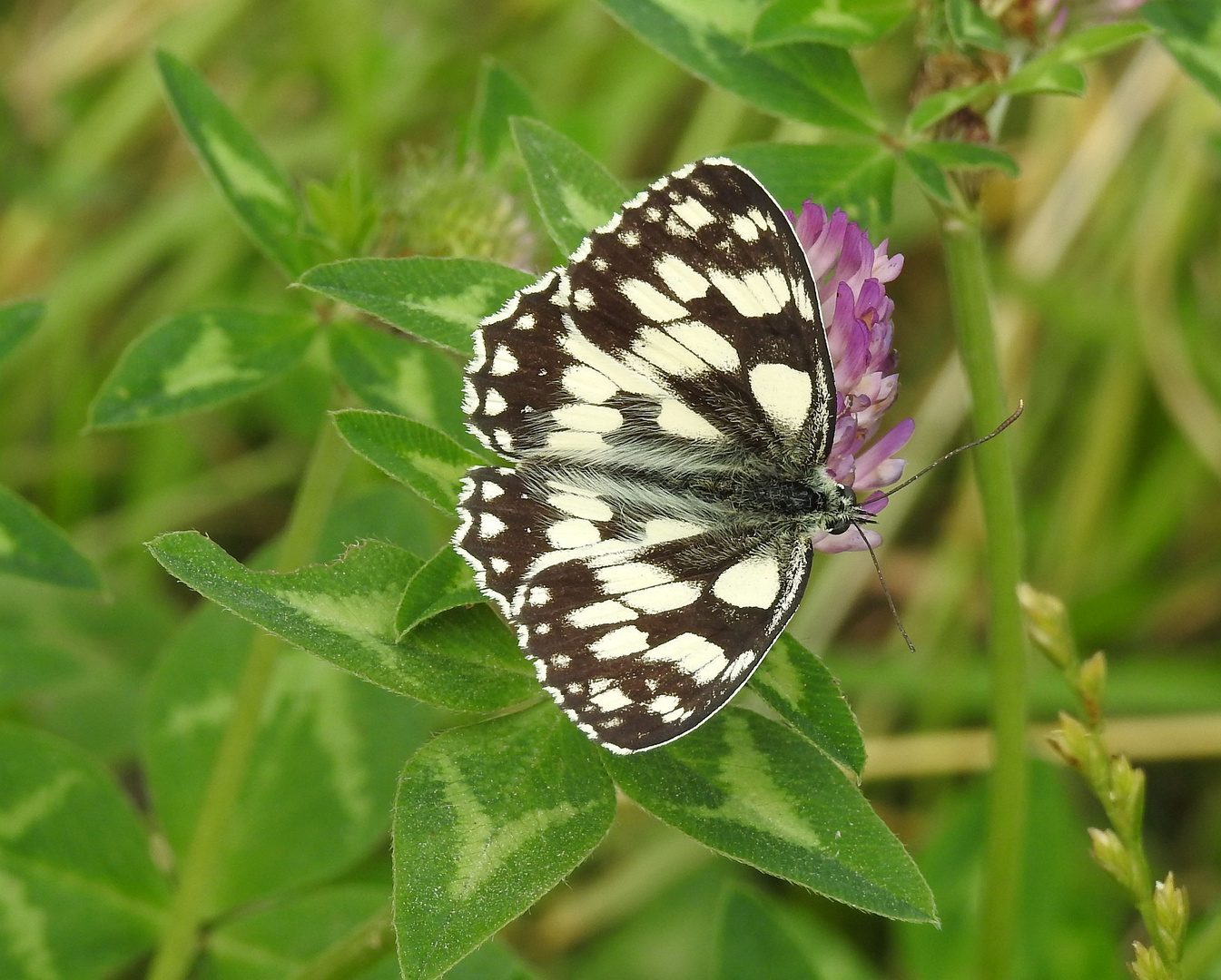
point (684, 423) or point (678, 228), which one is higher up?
point (678, 228)

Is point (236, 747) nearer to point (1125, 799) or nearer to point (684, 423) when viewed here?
point (684, 423)

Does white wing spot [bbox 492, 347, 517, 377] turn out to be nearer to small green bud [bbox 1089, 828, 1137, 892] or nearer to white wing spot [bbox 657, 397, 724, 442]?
white wing spot [bbox 657, 397, 724, 442]

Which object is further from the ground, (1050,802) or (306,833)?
(306,833)

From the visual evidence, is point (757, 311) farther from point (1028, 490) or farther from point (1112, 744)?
point (1028, 490)

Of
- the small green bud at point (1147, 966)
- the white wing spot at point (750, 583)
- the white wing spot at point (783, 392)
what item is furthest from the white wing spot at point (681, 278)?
the small green bud at point (1147, 966)

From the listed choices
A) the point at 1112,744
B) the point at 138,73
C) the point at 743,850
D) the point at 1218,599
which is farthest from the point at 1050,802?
the point at 138,73

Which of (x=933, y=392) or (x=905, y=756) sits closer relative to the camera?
(x=905, y=756)

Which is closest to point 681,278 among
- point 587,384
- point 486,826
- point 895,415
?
point 587,384
